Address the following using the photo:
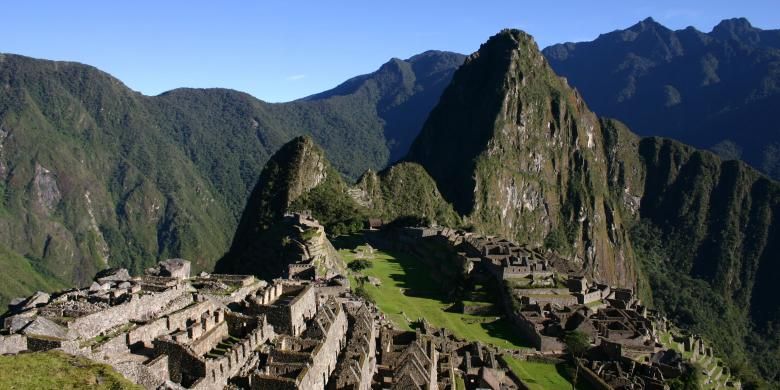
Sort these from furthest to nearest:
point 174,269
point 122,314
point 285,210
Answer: point 285,210 → point 174,269 → point 122,314

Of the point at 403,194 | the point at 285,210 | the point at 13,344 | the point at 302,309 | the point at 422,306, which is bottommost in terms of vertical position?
the point at 422,306

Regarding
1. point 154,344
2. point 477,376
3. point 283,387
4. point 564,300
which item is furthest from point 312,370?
point 564,300

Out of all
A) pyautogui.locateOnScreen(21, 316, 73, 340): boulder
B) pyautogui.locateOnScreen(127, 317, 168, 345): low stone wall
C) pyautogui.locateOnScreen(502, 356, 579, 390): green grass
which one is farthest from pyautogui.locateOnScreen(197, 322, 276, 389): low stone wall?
pyautogui.locateOnScreen(502, 356, 579, 390): green grass

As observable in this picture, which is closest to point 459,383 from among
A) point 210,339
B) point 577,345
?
point 210,339

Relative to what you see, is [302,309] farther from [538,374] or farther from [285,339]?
[538,374]

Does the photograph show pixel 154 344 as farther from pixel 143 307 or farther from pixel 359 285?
pixel 359 285

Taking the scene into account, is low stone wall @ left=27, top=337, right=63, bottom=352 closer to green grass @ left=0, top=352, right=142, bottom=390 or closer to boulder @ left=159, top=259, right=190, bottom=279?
green grass @ left=0, top=352, right=142, bottom=390
